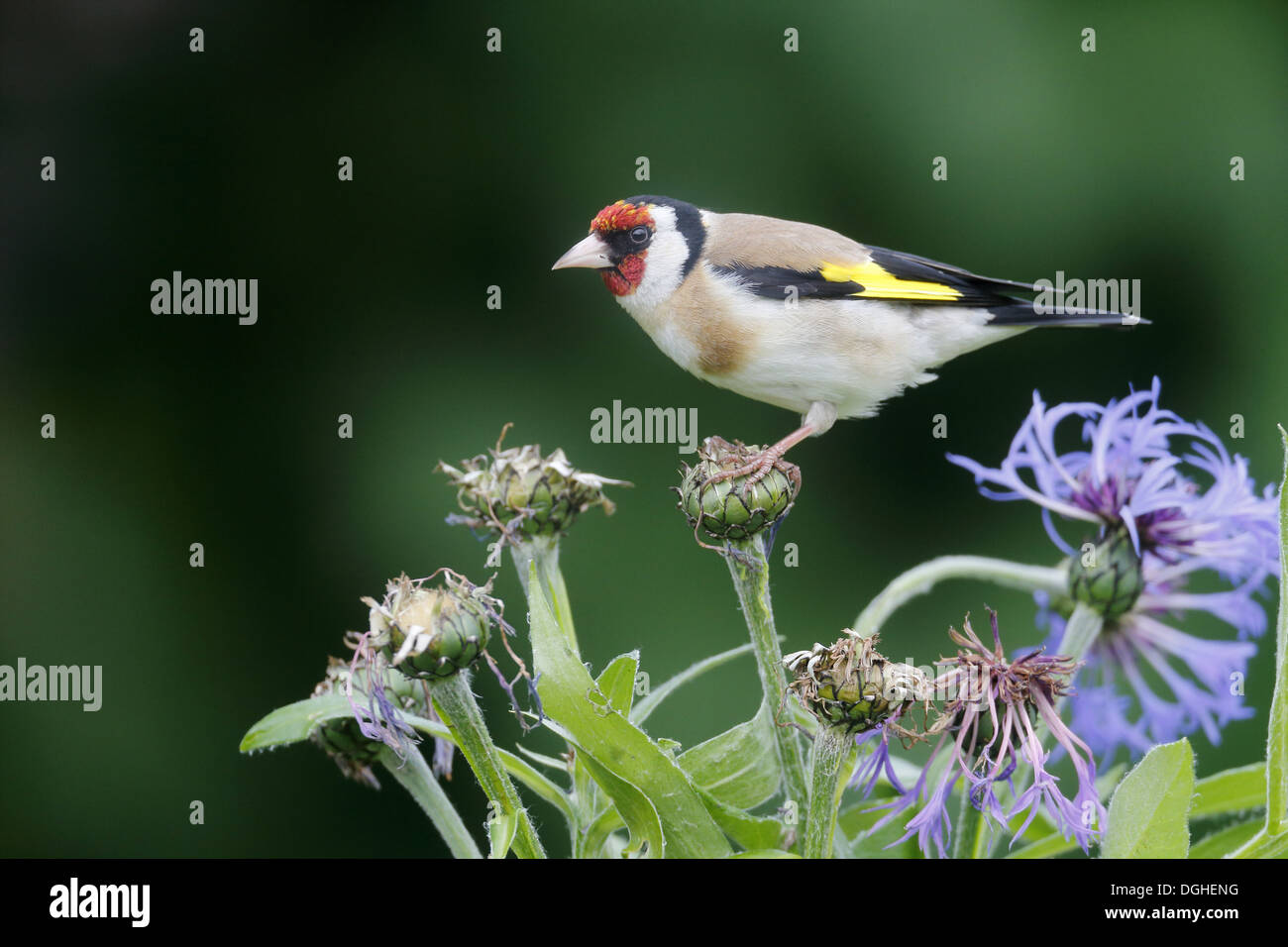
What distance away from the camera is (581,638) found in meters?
2.73

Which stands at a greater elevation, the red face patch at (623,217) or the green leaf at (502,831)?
the red face patch at (623,217)

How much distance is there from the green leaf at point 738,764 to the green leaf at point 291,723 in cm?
30

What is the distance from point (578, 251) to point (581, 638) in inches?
43.3

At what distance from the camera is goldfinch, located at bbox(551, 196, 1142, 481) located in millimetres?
1836

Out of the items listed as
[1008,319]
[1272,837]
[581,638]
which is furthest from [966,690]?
[581,638]

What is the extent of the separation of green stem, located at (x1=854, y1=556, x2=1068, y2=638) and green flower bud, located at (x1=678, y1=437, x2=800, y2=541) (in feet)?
0.39

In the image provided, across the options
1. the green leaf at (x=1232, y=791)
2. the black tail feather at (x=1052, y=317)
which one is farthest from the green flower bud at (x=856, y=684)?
the black tail feather at (x=1052, y=317)

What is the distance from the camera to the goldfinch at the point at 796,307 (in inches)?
72.3

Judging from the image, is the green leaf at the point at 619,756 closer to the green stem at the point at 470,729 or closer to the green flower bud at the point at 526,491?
the green stem at the point at 470,729

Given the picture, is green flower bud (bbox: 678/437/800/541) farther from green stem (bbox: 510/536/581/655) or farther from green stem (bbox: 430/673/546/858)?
green stem (bbox: 430/673/546/858)

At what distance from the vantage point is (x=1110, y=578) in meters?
1.27

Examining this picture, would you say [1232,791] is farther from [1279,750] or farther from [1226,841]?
[1279,750]

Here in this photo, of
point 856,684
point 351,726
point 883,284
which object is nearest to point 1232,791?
point 856,684

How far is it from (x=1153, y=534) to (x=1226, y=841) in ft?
1.05
